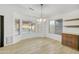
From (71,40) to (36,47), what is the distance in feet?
4.28

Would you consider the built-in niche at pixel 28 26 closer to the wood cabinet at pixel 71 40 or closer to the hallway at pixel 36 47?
the hallway at pixel 36 47

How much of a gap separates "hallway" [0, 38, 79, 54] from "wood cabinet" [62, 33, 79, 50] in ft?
0.97

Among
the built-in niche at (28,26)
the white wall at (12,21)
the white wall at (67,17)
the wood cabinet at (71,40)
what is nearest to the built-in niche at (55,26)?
the white wall at (67,17)

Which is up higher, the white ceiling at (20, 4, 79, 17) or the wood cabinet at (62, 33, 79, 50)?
the white ceiling at (20, 4, 79, 17)

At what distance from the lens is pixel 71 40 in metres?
3.42

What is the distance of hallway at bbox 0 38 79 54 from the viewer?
2.71 m

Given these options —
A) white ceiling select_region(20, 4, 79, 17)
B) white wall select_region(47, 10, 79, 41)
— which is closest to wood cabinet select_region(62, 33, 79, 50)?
white wall select_region(47, 10, 79, 41)

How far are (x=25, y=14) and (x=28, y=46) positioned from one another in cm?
92

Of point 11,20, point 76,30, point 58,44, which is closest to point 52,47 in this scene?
point 58,44

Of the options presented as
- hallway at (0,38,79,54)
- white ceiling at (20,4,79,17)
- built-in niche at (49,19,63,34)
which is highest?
white ceiling at (20,4,79,17)

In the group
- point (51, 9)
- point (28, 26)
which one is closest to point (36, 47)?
point (28, 26)

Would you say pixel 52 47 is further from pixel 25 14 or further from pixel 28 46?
pixel 25 14

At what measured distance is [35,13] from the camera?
9.43 feet

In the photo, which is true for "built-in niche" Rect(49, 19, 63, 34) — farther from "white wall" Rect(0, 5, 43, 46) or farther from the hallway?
"white wall" Rect(0, 5, 43, 46)
